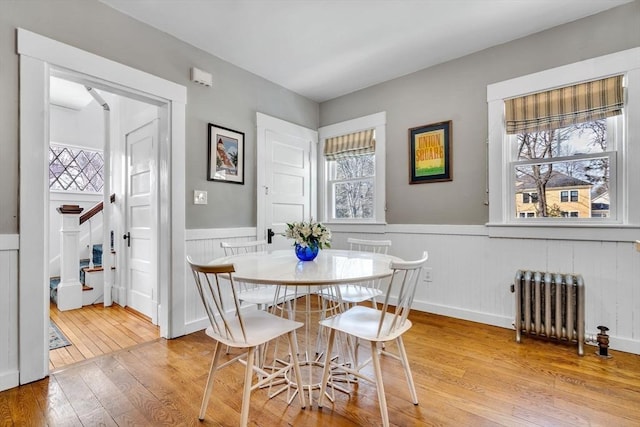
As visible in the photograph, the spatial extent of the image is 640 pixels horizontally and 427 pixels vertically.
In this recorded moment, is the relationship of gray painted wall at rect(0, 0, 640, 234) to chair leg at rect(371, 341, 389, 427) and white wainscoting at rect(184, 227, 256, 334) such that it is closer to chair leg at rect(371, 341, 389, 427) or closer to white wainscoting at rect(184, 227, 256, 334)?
white wainscoting at rect(184, 227, 256, 334)

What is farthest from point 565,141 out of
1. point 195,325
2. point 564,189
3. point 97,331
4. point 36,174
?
point 97,331

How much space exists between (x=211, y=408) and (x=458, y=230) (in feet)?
8.18

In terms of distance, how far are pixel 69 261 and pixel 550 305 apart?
15.3ft

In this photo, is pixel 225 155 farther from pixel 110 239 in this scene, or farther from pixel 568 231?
pixel 568 231

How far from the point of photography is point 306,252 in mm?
1986

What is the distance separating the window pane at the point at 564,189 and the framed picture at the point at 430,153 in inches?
24.3

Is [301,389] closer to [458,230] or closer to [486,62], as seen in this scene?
[458,230]

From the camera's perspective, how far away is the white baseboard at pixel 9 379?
1.76 meters

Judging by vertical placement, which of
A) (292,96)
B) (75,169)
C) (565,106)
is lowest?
(75,169)

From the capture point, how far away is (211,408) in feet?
5.31

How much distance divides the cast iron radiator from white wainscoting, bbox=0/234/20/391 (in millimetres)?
3432

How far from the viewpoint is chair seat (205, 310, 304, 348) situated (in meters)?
1.41

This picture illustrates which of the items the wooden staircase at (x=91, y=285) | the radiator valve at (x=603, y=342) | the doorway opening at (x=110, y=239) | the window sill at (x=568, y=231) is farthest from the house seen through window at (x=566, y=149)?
the wooden staircase at (x=91, y=285)

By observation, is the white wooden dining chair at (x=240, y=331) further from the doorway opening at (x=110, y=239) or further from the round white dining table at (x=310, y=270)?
the doorway opening at (x=110, y=239)
